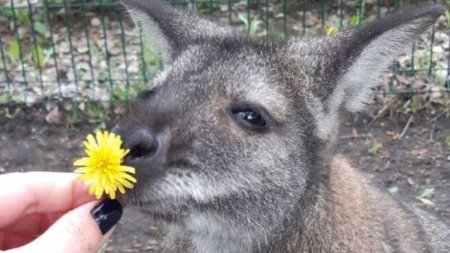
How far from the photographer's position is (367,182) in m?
4.02

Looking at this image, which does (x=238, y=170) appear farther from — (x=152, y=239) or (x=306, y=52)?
(x=152, y=239)

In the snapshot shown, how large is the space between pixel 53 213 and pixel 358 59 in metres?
1.36

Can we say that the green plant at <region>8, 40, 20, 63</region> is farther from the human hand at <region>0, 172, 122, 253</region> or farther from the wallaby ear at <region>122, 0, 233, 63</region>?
the human hand at <region>0, 172, 122, 253</region>

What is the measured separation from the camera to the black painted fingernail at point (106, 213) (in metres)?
2.92

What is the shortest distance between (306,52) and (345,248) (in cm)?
84

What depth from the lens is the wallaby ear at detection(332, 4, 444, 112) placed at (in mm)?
3354

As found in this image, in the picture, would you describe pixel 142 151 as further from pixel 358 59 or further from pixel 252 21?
pixel 252 21

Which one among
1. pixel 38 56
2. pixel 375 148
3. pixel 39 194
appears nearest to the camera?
pixel 39 194

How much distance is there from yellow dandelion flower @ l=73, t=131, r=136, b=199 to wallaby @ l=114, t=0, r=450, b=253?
0.07m

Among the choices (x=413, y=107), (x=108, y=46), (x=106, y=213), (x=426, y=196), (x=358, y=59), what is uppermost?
(x=358, y=59)

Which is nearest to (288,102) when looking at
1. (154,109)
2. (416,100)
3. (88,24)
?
(154,109)

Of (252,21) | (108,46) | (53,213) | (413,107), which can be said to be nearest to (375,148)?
(413,107)

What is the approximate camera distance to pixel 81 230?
2777 millimetres

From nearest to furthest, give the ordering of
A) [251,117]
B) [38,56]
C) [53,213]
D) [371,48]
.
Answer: [53,213], [251,117], [371,48], [38,56]
